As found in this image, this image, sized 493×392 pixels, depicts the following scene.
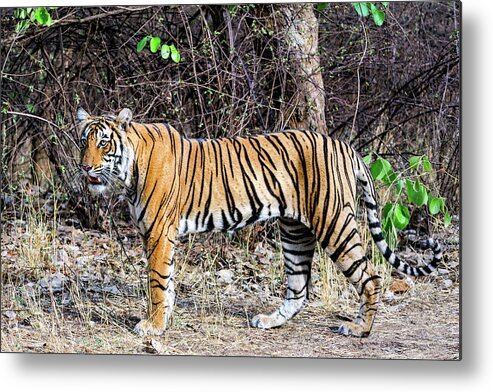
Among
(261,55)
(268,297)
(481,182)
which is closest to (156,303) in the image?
(268,297)

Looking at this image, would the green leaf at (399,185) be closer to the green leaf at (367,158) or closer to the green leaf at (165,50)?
the green leaf at (367,158)

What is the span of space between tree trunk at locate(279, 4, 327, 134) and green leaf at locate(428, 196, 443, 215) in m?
0.58

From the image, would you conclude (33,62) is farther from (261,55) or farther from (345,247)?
(345,247)

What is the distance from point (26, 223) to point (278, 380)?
1393 mm

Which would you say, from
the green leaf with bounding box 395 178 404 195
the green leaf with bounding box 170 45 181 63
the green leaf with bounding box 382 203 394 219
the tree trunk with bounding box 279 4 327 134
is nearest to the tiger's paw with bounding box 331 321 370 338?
the green leaf with bounding box 382 203 394 219

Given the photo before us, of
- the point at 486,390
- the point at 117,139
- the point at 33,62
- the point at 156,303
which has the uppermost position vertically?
the point at 33,62

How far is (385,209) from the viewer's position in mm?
4828

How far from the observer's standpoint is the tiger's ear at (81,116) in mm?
4898

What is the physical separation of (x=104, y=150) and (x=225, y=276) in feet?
2.65

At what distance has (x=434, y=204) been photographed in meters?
4.72

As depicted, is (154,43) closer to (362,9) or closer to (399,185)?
(362,9)

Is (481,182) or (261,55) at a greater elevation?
(261,55)

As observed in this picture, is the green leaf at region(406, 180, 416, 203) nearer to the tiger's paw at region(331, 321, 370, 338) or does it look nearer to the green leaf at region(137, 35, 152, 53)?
the tiger's paw at region(331, 321, 370, 338)

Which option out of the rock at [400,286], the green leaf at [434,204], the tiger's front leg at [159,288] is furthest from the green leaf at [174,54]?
the rock at [400,286]
